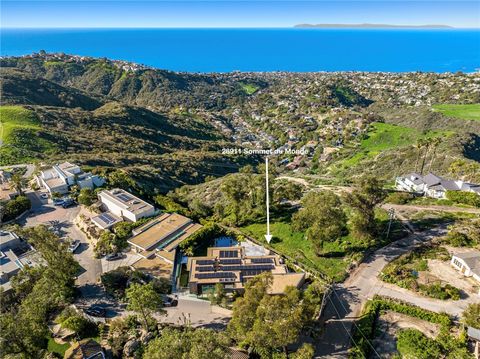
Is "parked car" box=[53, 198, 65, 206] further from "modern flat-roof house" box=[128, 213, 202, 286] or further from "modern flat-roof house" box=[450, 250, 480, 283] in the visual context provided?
"modern flat-roof house" box=[450, 250, 480, 283]

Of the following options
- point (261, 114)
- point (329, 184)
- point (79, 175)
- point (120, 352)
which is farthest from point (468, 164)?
point (261, 114)

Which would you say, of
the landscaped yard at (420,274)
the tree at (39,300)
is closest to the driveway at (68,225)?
the tree at (39,300)

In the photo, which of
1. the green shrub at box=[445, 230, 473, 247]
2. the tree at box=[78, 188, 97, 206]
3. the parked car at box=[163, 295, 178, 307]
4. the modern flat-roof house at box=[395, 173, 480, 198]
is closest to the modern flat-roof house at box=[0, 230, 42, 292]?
the tree at box=[78, 188, 97, 206]

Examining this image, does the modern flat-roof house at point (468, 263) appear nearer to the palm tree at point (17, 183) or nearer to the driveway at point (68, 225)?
the driveway at point (68, 225)

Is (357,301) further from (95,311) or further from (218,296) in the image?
(95,311)

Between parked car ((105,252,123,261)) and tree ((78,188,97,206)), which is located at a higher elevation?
tree ((78,188,97,206))
